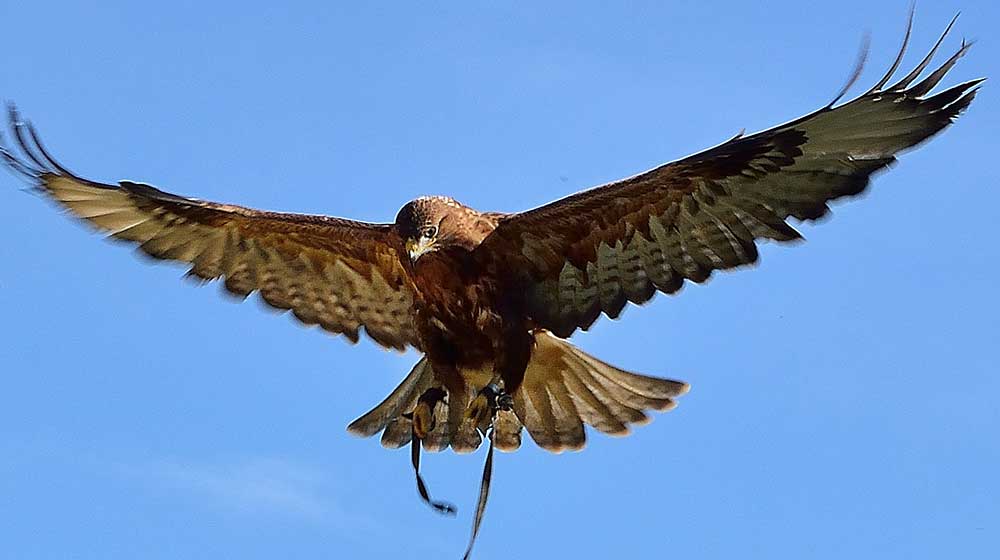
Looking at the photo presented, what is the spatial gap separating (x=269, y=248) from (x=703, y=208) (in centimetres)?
286

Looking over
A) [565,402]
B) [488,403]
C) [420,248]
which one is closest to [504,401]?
[488,403]

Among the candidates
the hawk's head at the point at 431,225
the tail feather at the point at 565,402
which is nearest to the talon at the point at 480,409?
the tail feather at the point at 565,402

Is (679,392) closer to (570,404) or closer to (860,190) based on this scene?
(570,404)

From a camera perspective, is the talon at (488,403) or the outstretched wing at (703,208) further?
the talon at (488,403)

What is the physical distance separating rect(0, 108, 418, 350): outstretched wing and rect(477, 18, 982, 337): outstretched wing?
1002 millimetres

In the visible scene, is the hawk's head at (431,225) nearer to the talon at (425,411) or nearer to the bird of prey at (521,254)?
the bird of prey at (521,254)

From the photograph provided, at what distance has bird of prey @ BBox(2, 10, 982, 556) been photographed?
9.76m

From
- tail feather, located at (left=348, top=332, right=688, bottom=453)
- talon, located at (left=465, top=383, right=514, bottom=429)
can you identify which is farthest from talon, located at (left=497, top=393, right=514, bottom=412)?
tail feather, located at (left=348, top=332, right=688, bottom=453)

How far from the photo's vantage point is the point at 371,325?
11.7 meters

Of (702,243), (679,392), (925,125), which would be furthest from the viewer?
(679,392)

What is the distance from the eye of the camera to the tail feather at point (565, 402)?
37.2ft

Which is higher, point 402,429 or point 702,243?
point 702,243

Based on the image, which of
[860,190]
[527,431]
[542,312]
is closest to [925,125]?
[860,190]

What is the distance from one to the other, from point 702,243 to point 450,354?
1.55 meters
